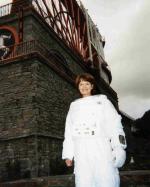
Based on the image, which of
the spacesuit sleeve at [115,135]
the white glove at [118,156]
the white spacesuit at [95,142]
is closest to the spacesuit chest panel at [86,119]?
the white spacesuit at [95,142]

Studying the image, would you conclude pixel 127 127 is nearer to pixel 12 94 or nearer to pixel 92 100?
pixel 12 94

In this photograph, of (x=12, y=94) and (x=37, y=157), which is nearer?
(x=37, y=157)

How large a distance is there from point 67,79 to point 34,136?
206 inches

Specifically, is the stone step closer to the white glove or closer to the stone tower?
the white glove

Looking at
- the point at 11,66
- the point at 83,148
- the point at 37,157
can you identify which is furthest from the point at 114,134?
the point at 11,66

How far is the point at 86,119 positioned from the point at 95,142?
0.96ft

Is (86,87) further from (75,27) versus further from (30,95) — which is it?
(75,27)

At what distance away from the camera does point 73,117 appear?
10.2ft

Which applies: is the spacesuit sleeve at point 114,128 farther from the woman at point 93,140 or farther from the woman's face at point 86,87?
the woman's face at point 86,87

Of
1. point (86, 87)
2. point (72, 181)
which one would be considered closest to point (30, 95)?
point (72, 181)

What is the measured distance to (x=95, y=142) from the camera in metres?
2.84

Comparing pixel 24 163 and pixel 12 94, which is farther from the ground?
pixel 12 94

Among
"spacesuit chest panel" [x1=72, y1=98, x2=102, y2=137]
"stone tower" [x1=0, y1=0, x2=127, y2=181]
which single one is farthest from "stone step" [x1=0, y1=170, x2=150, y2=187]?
"stone tower" [x1=0, y1=0, x2=127, y2=181]

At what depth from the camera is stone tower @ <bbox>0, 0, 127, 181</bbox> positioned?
40.8 ft
